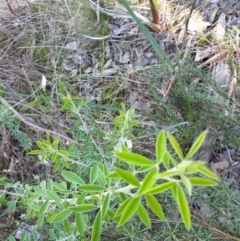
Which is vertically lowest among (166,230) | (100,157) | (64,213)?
(166,230)

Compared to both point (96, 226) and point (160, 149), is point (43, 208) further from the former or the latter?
point (160, 149)

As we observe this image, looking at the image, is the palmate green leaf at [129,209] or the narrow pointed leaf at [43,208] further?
the narrow pointed leaf at [43,208]

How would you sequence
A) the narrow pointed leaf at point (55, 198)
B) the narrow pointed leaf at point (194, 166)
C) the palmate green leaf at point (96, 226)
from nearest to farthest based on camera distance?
the narrow pointed leaf at point (194, 166), the palmate green leaf at point (96, 226), the narrow pointed leaf at point (55, 198)

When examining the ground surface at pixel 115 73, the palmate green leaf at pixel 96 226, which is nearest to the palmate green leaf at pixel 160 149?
the palmate green leaf at pixel 96 226

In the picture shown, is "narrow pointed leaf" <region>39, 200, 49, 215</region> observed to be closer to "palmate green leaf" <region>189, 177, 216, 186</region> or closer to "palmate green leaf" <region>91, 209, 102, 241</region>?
"palmate green leaf" <region>91, 209, 102, 241</region>

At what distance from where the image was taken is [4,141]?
6.76 feet

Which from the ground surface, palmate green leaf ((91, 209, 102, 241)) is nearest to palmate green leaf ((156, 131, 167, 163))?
palmate green leaf ((91, 209, 102, 241))

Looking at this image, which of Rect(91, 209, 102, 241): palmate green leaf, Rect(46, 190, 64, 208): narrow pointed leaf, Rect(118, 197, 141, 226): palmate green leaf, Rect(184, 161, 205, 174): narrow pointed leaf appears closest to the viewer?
Rect(184, 161, 205, 174): narrow pointed leaf

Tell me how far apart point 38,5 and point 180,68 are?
1.16 metres

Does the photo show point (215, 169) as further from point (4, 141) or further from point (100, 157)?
point (4, 141)

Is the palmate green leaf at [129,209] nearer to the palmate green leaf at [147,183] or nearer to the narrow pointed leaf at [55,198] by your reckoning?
the palmate green leaf at [147,183]

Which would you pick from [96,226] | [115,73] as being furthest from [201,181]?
[115,73]

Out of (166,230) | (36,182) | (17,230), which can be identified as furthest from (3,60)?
(166,230)

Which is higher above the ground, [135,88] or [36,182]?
[135,88]
